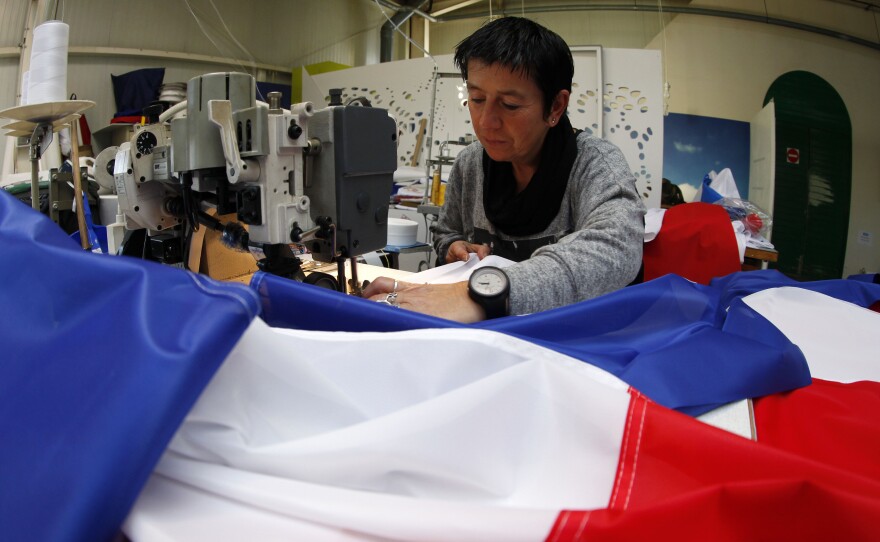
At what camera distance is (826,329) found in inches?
48.5

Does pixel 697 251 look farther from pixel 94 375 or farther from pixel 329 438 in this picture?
pixel 94 375

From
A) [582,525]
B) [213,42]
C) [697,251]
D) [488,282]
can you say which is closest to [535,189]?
[488,282]

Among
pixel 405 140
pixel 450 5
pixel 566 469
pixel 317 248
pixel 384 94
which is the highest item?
pixel 450 5

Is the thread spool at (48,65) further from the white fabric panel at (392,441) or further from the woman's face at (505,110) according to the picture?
the white fabric panel at (392,441)

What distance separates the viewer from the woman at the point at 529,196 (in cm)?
109

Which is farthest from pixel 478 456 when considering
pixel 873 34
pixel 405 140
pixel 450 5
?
pixel 450 5

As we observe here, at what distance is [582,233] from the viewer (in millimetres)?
1293

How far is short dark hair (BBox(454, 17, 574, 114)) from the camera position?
→ 1.43m

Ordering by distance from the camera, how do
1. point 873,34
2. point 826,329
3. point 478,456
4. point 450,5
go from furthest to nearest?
point 450,5, point 873,34, point 826,329, point 478,456

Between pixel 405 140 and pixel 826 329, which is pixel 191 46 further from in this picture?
pixel 826 329

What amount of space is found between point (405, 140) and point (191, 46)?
108 inches

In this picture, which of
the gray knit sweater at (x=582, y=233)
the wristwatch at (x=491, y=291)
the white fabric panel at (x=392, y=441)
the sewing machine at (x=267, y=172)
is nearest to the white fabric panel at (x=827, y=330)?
the gray knit sweater at (x=582, y=233)

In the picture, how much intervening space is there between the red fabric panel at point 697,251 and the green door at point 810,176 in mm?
4119

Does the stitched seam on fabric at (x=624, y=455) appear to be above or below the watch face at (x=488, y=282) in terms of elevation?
below
